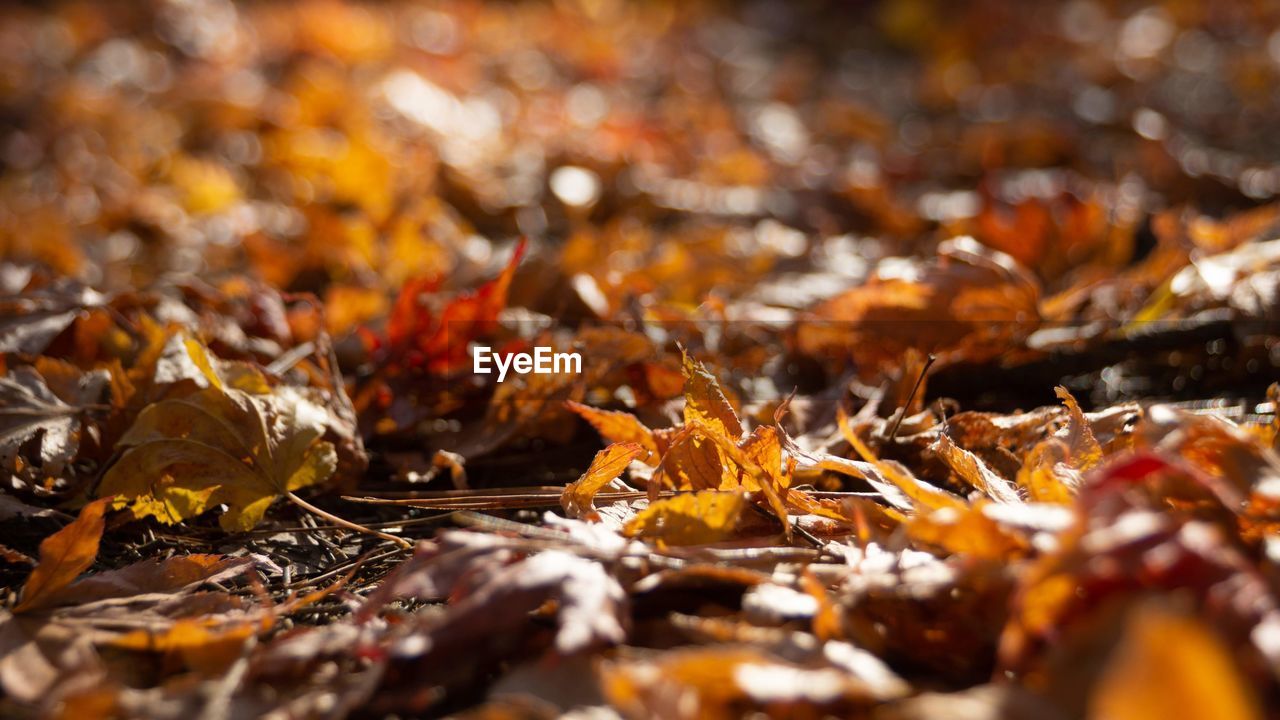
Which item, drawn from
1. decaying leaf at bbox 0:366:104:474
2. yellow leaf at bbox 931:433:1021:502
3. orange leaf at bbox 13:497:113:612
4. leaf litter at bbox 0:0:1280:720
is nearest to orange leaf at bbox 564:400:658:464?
leaf litter at bbox 0:0:1280:720

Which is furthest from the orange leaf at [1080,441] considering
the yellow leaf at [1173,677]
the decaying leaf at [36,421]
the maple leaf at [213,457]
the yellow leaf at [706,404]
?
the decaying leaf at [36,421]

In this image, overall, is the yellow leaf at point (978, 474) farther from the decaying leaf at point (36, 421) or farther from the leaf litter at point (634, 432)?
the decaying leaf at point (36, 421)

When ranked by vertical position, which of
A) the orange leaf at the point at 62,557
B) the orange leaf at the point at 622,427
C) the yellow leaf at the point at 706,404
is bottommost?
the orange leaf at the point at 62,557

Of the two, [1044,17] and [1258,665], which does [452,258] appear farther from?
[1044,17]

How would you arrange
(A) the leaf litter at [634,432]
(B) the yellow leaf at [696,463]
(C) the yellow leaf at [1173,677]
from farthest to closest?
(B) the yellow leaf at [696,463]
(A) the leaf litter at [634,432]
(C) the yellow leaf at [1173,677]

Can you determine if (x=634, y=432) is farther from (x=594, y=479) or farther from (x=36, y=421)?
(x=36, y=421)

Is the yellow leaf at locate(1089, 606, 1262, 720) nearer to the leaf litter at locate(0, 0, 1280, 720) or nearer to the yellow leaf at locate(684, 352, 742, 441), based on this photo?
the leaf litter at locate(0, 0, 1280, 720)
